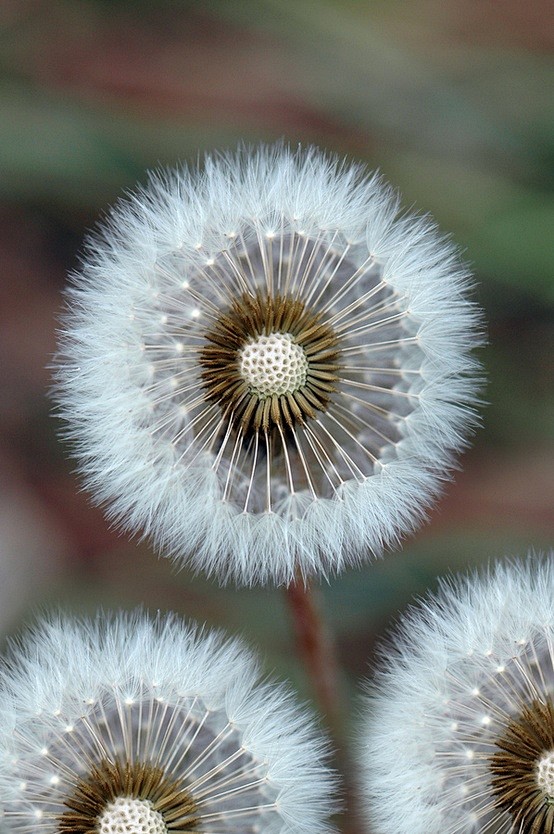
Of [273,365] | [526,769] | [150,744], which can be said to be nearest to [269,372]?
[273,365]

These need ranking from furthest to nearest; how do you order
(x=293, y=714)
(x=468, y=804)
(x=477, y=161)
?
(x=477, y=161)
(x=293, y=714)
(x=468, y=804)

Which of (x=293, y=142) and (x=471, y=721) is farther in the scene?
(x=293, y=142)

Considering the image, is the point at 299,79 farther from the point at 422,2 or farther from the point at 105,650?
the point at 105,650

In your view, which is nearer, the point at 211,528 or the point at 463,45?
the point at 211,528

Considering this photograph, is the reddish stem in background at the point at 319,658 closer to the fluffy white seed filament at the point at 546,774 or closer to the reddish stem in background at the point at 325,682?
the reddish stem in background at the point at 325,682

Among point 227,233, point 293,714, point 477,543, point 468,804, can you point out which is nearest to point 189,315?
point 227,233

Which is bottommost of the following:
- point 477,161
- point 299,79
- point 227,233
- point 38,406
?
point 227,233

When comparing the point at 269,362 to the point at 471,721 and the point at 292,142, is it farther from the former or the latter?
the point at 292,142
